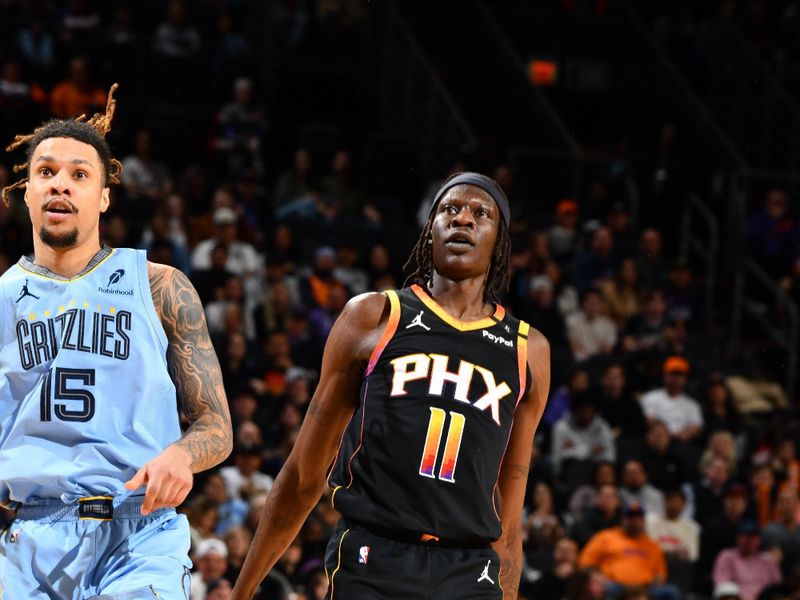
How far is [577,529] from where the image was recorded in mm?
11406

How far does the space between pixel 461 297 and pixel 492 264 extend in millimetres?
258

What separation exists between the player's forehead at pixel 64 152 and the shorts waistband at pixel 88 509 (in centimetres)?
111

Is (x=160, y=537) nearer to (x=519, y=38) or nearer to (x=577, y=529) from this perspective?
(x=577, y=529)

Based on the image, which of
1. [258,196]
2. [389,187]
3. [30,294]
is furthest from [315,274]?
[30,294]

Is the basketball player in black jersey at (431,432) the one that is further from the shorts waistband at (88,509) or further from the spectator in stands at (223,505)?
the spectator in stands at (223,505)

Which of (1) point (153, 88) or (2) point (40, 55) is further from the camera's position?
(1) point (153, 88)

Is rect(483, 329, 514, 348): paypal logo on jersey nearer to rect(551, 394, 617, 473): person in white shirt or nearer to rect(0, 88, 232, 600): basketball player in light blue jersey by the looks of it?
rect(0, 88, 232, 600): basketball player in light blue jersey

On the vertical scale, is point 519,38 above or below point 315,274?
above

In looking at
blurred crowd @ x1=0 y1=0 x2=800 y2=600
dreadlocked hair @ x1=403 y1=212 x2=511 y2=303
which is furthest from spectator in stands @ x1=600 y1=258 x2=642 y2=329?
dreadlocked hair @ x1=403 y1=212 x2=511 y2=303

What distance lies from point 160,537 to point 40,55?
1080 cm

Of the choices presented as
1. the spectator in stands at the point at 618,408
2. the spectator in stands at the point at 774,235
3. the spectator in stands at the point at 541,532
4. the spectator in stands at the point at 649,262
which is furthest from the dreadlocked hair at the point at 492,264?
the spectator in stands at the point at 774,235

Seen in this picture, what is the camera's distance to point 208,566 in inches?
360

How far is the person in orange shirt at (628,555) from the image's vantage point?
36.4 feet

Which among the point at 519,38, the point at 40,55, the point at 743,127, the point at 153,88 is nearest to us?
the point at 40,55
